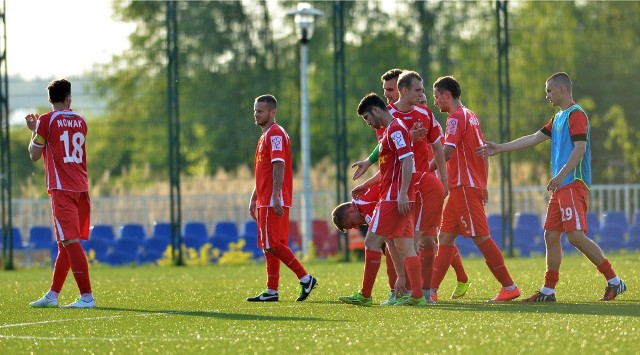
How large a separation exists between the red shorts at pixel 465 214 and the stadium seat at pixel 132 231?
10.3 m

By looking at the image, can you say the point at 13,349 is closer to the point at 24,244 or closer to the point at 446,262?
the point at 446,262

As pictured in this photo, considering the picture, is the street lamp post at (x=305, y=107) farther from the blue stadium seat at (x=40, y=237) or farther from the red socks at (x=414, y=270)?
the red socks at (x=414, y=270)

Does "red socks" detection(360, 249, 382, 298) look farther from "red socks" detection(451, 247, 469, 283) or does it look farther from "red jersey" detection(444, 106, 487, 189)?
"red socks" detection(451, 247, 469, 283)

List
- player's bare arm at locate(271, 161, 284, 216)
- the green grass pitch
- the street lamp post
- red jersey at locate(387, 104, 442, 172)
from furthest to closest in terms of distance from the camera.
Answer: the street lamp post
player's bare arm at locate(271, 161, 284, 216)
red jersey at locate(387, 104, 442, 172)
the green grass pitch

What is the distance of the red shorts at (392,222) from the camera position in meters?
10.2

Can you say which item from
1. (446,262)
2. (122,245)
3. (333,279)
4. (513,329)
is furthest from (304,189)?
(513,329)

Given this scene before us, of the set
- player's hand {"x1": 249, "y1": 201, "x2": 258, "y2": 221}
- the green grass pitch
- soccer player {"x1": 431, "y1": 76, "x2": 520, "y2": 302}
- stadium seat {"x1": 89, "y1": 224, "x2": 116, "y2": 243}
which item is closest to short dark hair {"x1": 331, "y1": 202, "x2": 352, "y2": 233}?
the green grass pitch

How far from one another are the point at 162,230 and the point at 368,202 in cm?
978

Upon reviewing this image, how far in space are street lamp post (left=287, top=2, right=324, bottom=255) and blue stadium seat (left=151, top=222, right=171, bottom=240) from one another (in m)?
2.02

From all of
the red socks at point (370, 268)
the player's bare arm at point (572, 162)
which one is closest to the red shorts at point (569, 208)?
the player's bare arm at point (572, 162)

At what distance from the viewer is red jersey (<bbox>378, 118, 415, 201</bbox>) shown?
9.98m

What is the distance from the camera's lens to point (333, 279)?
1469 centimetres

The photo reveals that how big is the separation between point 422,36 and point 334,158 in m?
2.32

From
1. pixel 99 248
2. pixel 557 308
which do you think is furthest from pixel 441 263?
pixel 99 248
